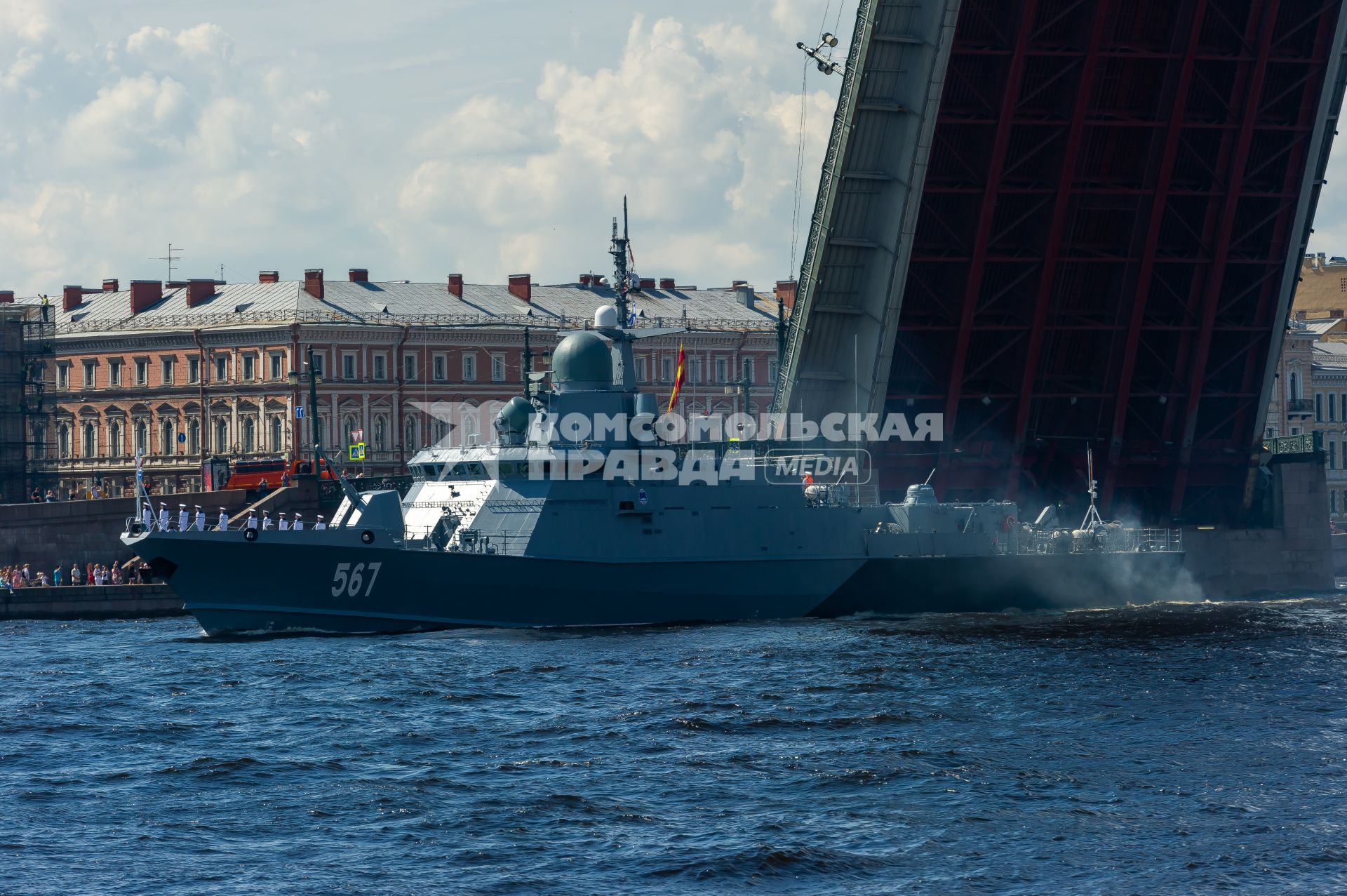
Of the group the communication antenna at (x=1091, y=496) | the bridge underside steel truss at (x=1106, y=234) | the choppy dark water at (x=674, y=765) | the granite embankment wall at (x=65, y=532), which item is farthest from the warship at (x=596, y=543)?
the granite embankment wall at (x=65, y=532)

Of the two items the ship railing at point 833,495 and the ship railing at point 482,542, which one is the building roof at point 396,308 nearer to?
the ship railing at point 833,495

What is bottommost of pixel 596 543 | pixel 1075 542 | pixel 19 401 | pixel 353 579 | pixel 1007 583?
pixel 1007 583

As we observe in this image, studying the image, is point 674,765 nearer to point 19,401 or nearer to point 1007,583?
point 1007,583

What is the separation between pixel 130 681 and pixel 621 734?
27.1 feet

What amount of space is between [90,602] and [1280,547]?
26673 millimetres

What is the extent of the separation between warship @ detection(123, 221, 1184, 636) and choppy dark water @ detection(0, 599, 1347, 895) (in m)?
0.83

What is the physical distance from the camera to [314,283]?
56.0 metres

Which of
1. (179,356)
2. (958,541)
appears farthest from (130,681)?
(179,356)

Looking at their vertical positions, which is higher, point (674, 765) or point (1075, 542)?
point (1075, 542)

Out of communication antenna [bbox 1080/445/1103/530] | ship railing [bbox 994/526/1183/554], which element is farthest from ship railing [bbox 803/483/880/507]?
communication antenna [bbox 1080/445/1103/530]

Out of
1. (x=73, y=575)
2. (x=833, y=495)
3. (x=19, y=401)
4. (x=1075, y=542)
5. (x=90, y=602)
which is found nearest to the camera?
(x=833, y=495)

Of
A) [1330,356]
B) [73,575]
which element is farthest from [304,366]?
[1330,356]

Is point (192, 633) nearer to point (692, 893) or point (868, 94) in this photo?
point (868, 94)

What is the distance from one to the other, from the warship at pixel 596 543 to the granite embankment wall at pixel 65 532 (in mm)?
11988
